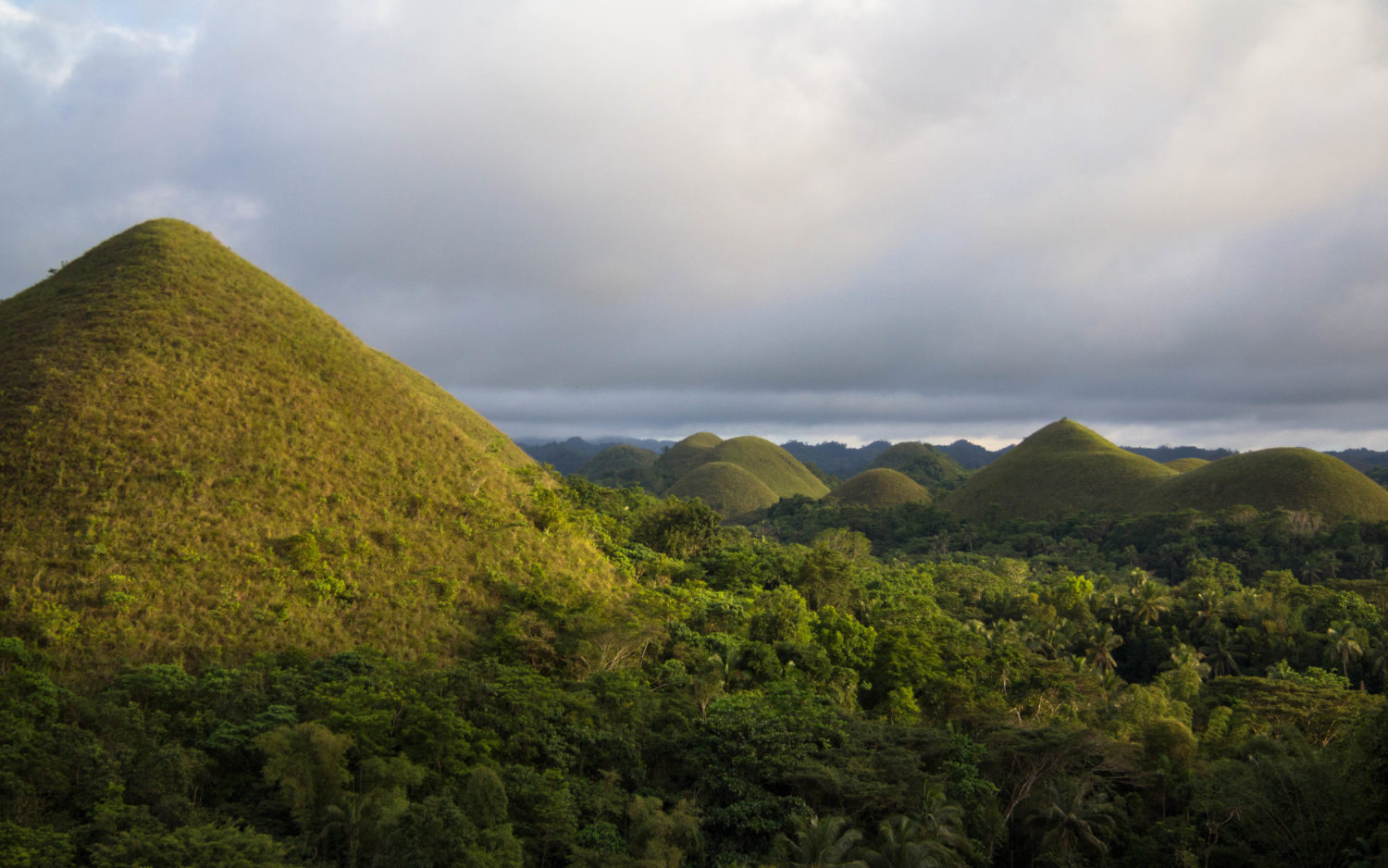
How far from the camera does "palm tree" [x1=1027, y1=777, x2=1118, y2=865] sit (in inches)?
822

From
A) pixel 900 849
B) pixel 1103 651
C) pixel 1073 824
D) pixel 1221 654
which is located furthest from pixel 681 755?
pixel 1221 654

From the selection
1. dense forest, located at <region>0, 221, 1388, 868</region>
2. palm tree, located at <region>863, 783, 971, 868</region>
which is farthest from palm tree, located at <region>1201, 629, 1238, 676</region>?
palm tree, located at <region>863, 783, 971, 868</region>

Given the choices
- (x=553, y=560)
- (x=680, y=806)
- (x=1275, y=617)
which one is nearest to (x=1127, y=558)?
(x=1275, y=617)

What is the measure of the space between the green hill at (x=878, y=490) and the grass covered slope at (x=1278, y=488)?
52527 millimetres

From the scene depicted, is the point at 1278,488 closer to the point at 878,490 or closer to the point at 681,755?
the point at 878,490

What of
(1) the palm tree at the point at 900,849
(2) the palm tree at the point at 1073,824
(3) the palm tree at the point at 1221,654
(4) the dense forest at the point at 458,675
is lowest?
(3) the palm tree at the point at 1221,654

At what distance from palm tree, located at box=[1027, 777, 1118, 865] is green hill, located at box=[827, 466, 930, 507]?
13501 cm

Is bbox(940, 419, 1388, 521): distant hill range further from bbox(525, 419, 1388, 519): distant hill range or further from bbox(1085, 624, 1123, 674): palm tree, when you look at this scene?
bbox(1085, 624, 1123, 674): palm tree

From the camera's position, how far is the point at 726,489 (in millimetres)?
172375

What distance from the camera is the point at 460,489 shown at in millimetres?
35688

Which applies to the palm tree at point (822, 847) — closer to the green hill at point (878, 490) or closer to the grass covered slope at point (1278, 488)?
the grass covered slope at point (1278, 488)

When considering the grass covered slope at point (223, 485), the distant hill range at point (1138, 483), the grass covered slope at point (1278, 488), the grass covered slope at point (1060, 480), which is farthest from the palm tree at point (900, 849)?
the grass covered slope at point (1060, 480)

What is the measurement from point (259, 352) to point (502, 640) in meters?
20.7

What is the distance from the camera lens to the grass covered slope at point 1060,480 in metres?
121
